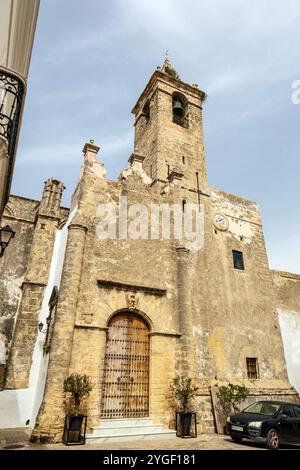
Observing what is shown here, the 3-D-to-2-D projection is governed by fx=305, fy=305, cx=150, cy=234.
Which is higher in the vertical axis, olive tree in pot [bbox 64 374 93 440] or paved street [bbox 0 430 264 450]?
olive tree in pot [bbox 64 374 93 440]

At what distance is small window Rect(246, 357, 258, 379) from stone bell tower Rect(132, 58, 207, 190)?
834 centimetres

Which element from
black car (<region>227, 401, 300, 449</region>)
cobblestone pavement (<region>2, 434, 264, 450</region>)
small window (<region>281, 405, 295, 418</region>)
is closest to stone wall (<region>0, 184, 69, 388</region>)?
cobblestone pavement (<region>2, 434, 264, 450</region>)

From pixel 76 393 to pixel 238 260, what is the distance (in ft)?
32.2

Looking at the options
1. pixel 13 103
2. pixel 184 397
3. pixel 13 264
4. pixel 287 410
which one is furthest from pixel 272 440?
pixel 13 264

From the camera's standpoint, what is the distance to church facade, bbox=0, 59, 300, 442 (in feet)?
30.8

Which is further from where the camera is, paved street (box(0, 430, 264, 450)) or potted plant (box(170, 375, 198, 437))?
potted plant (box(170, 375, 198, 437))

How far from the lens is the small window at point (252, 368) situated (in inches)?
508

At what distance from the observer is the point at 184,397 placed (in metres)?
9.46

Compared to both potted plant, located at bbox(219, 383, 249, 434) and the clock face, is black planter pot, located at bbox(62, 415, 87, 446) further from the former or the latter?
the clock face

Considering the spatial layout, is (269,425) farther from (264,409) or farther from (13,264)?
(13,264)

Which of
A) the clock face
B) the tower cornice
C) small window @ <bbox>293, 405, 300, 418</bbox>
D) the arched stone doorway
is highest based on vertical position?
the tower cornice

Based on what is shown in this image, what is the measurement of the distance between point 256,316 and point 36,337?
9599 millimetres

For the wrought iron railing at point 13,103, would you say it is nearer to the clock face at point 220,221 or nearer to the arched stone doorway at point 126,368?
the arched stone doorway at point 126,368

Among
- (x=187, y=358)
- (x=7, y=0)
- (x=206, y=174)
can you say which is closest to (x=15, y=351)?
(x=187, y=358)
